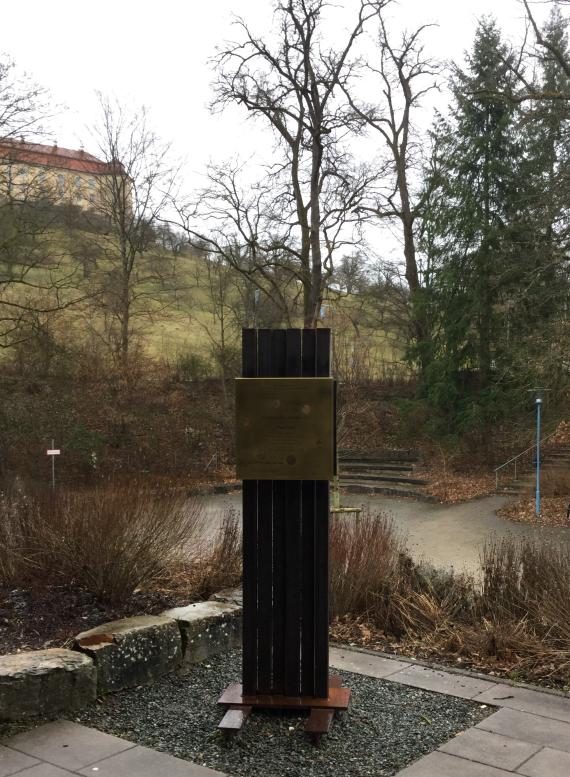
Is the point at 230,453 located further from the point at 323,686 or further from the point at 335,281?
the point at 323,686

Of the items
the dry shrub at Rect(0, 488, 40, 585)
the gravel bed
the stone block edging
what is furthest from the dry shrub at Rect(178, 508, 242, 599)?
the stone block edging

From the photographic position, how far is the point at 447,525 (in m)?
17.1

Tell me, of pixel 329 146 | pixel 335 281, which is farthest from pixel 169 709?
pixel 335 281

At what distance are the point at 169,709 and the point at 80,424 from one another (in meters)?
21.1

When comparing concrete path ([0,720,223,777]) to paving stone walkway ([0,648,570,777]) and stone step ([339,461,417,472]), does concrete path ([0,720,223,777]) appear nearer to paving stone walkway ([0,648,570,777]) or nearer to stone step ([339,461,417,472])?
paving stone walkway ([0,648,570,777])

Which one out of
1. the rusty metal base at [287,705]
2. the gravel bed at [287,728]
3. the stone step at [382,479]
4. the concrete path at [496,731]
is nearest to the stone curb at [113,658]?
the gravel bed at [287,728]

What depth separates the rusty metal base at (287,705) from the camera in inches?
164

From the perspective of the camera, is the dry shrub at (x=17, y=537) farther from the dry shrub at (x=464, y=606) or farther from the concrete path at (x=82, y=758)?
the dry shrub at (x=464, y=606)

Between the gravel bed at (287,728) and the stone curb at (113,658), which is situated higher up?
the stone curb at (113,658)

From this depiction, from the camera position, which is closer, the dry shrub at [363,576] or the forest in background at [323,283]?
the dry shrub at [363,576]

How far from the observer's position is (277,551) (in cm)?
463

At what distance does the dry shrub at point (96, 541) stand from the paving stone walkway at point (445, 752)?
80.1 inches

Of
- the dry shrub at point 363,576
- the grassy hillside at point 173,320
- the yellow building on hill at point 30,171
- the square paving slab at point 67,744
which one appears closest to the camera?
the square paving slab at point 67,744

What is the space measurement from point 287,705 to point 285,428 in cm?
→ 163
